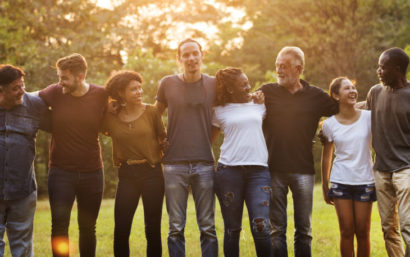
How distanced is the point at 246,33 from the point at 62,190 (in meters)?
25.7

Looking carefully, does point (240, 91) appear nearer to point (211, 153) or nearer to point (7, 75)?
point (211, 153)

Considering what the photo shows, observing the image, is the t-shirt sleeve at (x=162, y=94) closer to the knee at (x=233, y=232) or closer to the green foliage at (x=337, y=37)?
the knee at (x=233, y=232)

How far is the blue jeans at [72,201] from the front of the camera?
487 cm

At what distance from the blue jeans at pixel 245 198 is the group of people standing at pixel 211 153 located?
0.4 inches

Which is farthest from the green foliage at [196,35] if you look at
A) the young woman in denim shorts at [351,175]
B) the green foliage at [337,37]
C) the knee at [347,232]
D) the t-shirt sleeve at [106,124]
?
the knee at [347,232]

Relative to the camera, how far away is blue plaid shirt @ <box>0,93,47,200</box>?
4574 mm

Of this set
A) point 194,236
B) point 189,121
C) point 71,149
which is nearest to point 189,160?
point 189,121

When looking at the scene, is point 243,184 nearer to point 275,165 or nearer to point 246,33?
point 275,165

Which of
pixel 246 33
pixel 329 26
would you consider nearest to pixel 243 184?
pixel 329 26

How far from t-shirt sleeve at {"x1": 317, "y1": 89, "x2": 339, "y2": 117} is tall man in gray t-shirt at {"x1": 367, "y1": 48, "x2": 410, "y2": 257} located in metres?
0.39

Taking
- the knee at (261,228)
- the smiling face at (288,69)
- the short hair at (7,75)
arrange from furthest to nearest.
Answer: the smiling face at (288,69) → the knee at (261,228) → the short hair at (7,75)

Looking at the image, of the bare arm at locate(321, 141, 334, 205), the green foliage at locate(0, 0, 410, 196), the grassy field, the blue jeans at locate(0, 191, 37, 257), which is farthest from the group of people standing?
the green foliage at locate(0, 0, 410, 196)

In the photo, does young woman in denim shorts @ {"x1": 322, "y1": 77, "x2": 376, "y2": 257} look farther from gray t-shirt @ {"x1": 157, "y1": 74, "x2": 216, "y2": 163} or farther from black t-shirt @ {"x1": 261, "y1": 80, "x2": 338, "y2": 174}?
gray t-shirt @ {"x1": 157, "y1": 74, "x2": 216, "y2": 163}

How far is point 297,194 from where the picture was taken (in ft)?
16.5
